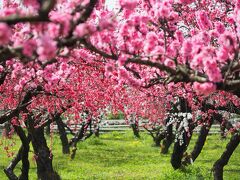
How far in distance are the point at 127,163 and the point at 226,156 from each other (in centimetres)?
838

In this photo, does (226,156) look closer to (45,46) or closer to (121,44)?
(121,44)

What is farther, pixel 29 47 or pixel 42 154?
pixel 42 154

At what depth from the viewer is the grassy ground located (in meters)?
16.5

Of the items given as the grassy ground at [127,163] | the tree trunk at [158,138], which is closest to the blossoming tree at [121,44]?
the grassy ground at [127,163]

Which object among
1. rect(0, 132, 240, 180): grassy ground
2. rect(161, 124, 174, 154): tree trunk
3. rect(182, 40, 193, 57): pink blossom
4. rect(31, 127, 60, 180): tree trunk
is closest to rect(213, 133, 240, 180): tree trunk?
rect(0, 132, 240, 180): grassy ground

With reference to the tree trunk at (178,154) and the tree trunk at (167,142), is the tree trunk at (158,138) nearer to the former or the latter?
the tree trunk at (167,142)

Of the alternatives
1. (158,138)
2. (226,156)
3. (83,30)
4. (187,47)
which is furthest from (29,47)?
(158,138)

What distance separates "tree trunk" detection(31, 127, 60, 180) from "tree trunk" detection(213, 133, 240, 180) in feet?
16.6

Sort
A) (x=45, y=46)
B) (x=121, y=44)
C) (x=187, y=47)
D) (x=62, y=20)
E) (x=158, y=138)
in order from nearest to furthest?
1. (x=45, y=46)
2. (x=62, y=20)
3. (x=187, y=47)
4. (x=121, y=44)
5. (x=158, y=138)

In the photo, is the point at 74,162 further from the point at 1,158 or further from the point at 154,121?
the point at 154,121

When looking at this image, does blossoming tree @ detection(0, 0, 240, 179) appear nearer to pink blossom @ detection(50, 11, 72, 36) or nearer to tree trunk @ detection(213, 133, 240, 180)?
pink blossom @ detection(50, 11, 72, 36)

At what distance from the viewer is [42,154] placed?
1390 centimetres

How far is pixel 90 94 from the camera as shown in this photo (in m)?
13.6

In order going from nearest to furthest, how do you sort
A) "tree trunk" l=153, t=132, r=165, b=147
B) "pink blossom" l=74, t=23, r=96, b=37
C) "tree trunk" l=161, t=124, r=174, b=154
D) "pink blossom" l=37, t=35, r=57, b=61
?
"pink blossom" l=37, t=35, r=57, b=61
"pink blossom" l=74, t=23, r=96, b=37
"tree trunk" l=161, t=124, r=174, b=154
"tree trunk" l=153, t=132, r=165, b=147
